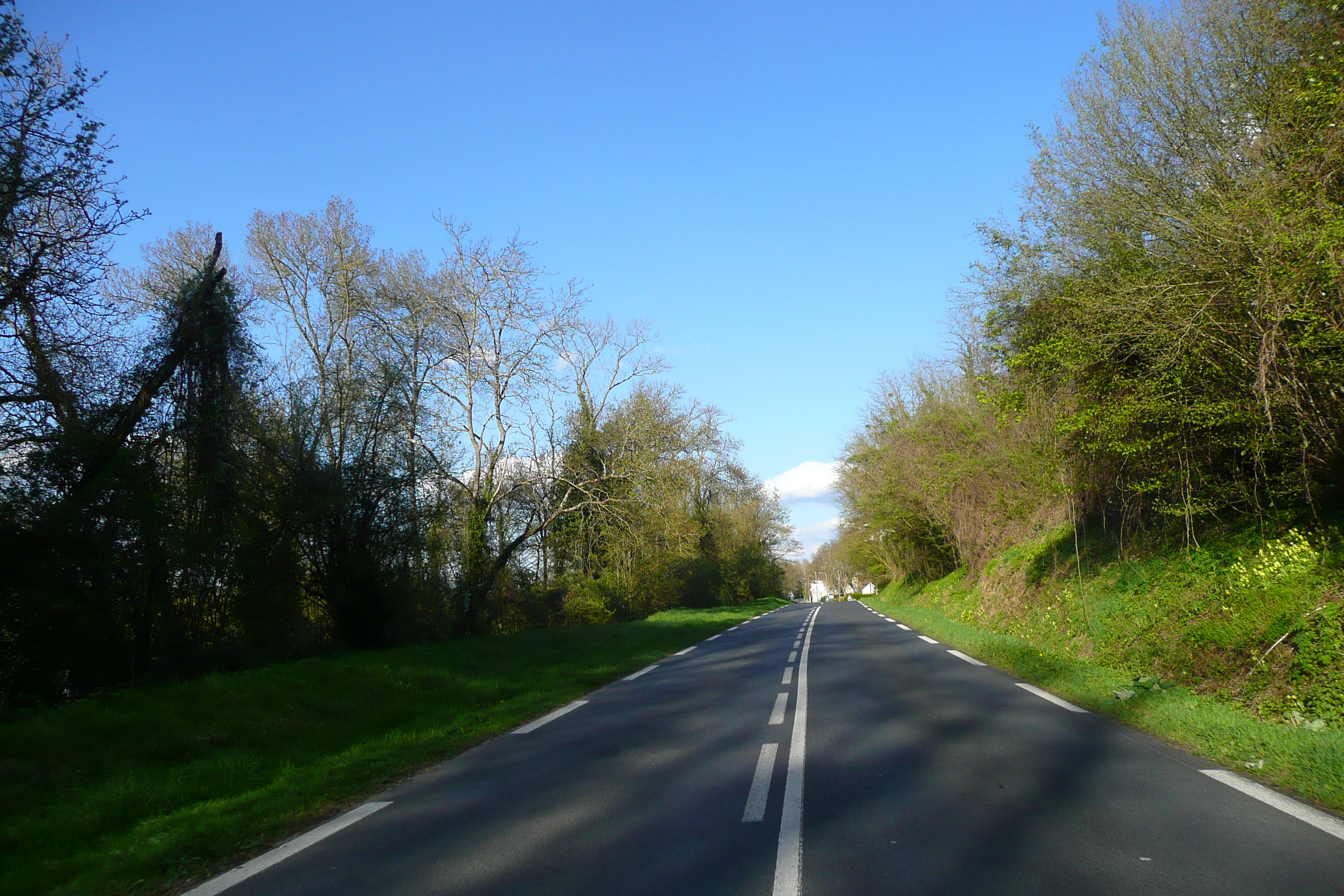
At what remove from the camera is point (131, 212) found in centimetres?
1102

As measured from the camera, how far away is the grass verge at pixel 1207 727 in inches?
216

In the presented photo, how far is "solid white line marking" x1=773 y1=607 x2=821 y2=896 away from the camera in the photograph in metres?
4.08

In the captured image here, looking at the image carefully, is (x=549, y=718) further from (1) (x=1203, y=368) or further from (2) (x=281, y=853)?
(1) (x=1203, y=368)

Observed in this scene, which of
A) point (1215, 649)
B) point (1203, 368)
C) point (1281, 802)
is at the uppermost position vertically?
point (1203, 368)

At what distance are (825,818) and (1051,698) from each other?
18.1ft

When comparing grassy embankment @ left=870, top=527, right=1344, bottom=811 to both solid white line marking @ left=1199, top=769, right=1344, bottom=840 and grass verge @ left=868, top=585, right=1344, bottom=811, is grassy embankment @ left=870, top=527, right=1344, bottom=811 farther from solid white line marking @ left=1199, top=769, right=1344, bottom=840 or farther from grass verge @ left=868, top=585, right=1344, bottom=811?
solid white line marking @ left=1199, top=769, right=1344, bottom=840

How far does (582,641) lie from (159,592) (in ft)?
31.4

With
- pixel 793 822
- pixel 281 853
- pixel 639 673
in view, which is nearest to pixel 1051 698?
pixel 793 822

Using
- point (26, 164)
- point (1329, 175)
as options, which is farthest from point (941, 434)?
point (26, 164)

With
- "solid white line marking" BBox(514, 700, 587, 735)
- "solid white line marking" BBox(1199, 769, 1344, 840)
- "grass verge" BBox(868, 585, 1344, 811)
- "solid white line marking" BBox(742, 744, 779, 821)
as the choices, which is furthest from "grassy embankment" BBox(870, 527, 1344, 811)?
"solid white line marking" BBox(514, 700, 587, 735)

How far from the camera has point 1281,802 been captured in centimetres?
504

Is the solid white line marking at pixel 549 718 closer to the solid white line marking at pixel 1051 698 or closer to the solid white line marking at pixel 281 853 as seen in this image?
the solid white line marking at pixel 281 853

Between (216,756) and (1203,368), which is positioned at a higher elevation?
(1203,368)

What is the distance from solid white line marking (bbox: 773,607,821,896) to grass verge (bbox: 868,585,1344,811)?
3174 mm
